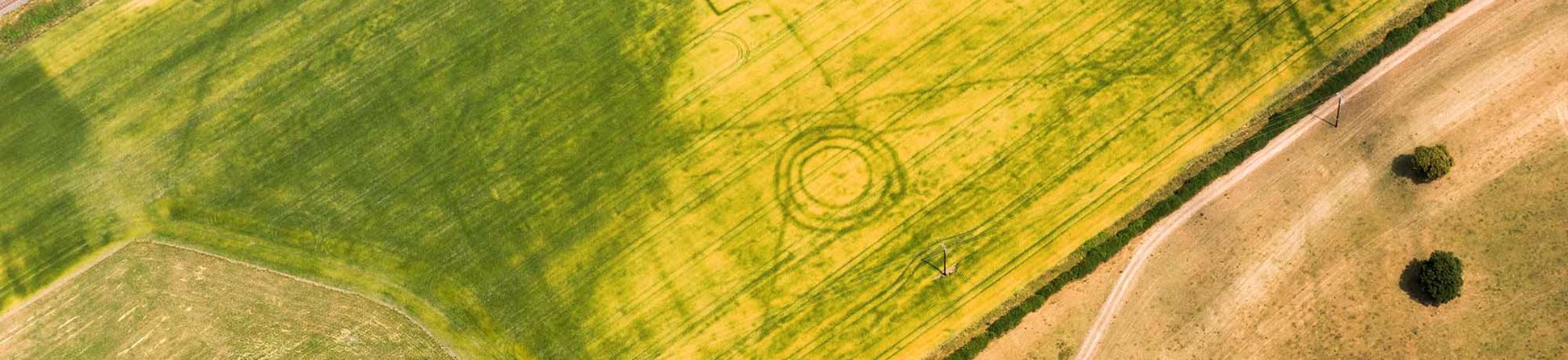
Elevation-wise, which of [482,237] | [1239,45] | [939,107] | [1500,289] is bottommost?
[1500,289]

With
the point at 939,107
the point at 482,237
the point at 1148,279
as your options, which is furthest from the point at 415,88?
the point at 1148,279

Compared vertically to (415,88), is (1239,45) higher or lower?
lower

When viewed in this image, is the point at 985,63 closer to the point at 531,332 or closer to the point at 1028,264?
the point at 1028,264

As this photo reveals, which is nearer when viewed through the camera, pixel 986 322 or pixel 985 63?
pixel 986 322

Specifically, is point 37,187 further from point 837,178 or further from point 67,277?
point 837,178

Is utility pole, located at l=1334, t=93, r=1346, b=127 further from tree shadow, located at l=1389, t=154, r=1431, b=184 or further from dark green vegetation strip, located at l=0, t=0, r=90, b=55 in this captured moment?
dark green vegetation strip, located at l=0, t=0, r=90, b=55

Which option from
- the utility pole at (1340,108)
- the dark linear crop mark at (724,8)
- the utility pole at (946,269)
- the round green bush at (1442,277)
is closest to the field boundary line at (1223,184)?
the utility pole at (1340,108)

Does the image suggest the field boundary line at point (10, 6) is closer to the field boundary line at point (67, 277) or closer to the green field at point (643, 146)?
the green field at point (643, 146)
